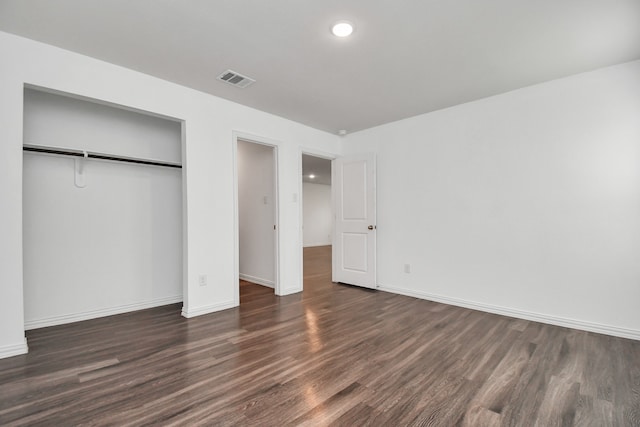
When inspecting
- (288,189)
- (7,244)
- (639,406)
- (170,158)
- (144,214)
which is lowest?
(639,406)

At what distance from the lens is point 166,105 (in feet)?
10.5

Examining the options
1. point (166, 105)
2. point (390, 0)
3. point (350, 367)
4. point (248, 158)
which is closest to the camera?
point (390, 0)

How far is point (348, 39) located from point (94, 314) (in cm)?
381

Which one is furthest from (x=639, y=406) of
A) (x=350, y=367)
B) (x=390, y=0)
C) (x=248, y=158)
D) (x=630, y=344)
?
(x=248, y=158)

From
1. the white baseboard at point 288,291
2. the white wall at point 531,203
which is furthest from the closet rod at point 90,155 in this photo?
the white wall at point 531,203

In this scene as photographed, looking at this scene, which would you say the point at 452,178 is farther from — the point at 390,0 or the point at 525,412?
the point at 525,412

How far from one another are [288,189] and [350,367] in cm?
273

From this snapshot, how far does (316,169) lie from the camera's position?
351 inches

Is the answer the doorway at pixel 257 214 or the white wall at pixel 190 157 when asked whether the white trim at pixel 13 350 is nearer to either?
the white wall at pixel 190 157

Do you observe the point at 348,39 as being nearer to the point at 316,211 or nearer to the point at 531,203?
the point at 531,203

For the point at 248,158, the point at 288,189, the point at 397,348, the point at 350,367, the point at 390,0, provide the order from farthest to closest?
the point at 248,158 < the point at 288,189 < the point at 397,348 < the point at 350,367 < the point at 390,0

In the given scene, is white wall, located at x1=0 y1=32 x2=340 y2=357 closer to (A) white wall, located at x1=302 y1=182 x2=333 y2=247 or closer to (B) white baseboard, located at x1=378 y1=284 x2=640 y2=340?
(B) white baseboard, located at x1=378 y1=284 x2=640 y2=340

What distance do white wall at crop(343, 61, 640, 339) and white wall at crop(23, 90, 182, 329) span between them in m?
3.23

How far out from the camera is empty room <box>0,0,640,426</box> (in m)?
2.01
